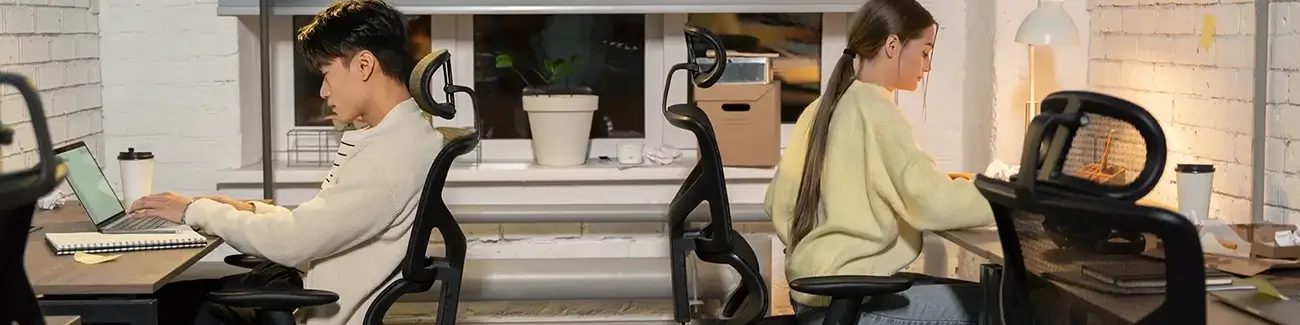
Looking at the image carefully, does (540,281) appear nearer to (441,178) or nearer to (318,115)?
(318,115)

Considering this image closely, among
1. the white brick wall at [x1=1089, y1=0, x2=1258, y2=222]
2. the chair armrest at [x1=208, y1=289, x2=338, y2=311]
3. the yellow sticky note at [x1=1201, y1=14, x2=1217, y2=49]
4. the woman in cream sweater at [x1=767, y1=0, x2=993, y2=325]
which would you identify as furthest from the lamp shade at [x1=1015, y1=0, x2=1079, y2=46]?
the chair armrest at [x1=208, y1=289, x2=338, y2=311]

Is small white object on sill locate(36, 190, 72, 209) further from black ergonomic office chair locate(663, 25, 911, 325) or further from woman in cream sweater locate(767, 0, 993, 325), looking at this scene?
woman in cream sweater locate(767, 0, 993, 325)

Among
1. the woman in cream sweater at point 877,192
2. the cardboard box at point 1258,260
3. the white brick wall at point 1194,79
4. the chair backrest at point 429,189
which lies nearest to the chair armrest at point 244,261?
the chair backrest at point 429,189

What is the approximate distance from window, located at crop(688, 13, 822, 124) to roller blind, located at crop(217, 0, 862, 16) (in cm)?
30

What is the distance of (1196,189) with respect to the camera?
2844 mm

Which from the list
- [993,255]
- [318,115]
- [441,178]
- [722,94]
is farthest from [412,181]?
[318,115]

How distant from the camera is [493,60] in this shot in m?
4.05

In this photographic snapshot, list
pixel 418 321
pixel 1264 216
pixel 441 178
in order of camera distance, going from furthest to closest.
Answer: pixel 418 321 → pixel 1264 216 → pixel 441 178

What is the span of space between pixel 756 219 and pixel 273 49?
4.87ft

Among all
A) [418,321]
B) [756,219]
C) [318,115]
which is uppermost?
[318,115]

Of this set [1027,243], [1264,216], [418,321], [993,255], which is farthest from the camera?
[418,321]

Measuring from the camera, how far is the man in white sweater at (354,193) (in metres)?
2.43

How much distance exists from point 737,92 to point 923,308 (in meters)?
1.28

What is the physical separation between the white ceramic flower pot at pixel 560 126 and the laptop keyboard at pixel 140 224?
1251 mm
